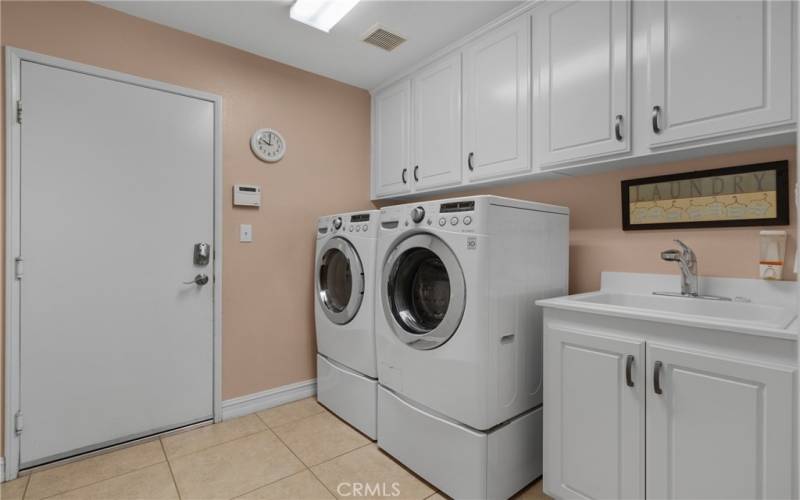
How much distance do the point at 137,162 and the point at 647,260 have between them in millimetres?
2662

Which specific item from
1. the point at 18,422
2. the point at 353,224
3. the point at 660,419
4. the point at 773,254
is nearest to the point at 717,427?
the point at 660,419

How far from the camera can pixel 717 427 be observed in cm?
113

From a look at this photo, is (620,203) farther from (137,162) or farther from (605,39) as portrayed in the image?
(137,162)

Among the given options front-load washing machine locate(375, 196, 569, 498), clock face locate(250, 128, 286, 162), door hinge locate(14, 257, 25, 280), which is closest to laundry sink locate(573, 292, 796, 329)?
front-load washing machine locate(375, 196, 569, 498)

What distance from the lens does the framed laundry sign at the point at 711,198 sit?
1472mm

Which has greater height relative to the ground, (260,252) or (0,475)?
(260,252)

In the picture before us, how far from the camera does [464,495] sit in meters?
1.58

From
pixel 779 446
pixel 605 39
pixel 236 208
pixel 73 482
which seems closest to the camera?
pixel 779 446

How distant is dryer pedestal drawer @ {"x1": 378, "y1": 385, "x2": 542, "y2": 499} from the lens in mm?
1548

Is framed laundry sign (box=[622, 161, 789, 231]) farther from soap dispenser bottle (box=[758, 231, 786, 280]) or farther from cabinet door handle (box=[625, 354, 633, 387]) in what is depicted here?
cabinet door handle (box=[625, 354, 633, 387])

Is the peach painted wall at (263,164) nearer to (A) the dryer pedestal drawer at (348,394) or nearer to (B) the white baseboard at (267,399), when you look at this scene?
(B) the white baseboard at (267,399)

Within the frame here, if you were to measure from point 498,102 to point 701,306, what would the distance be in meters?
1.35

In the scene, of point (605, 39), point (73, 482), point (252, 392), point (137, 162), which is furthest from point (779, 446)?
point (137, 162)

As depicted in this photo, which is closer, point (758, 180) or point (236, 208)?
point (758, 180)
